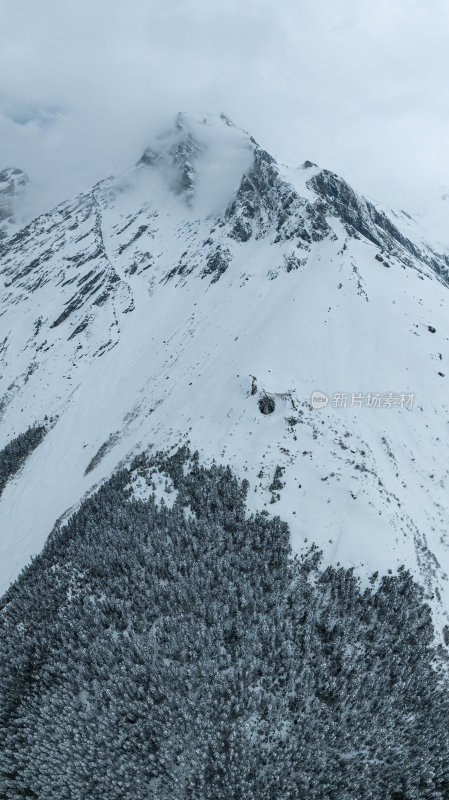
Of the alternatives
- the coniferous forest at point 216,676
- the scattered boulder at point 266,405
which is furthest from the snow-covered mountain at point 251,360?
the coniferous forest at point 216,676

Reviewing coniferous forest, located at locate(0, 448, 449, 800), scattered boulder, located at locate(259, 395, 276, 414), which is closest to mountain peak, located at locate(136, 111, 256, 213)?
scattered boulder, located at locate(259, 395, 276, 414)

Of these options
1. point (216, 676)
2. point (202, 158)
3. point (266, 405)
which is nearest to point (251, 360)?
point (266, 405)

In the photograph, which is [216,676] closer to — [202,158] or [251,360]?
[251,360]

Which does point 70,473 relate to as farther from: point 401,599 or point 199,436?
point 401,599

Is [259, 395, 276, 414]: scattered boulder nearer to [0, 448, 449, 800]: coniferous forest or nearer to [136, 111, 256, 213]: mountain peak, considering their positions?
[0, 448, 449, 800]: coniferous forest

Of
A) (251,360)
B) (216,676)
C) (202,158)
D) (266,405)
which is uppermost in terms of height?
(202,158)

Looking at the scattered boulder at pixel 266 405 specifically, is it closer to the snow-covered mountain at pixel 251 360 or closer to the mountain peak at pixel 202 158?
the snow-covered mountain at pixel 251 360

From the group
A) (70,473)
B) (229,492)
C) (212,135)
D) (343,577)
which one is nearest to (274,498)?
(229,492)
